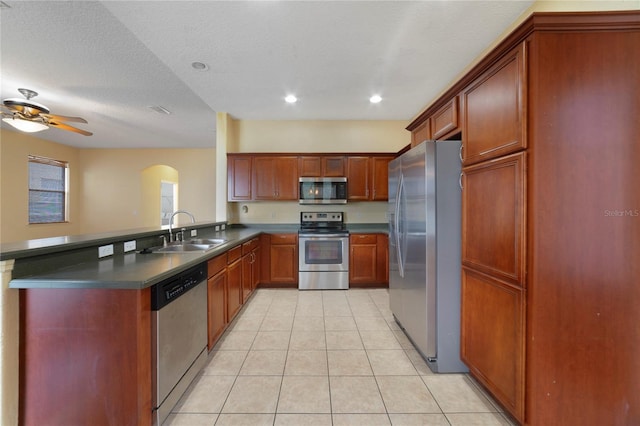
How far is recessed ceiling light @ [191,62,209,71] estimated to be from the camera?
103 inches

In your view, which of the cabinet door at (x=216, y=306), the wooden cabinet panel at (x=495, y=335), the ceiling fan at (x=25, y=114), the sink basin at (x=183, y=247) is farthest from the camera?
the ceiling fan at (x=25, y=114)

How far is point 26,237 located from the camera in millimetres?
5523

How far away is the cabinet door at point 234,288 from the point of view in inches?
100

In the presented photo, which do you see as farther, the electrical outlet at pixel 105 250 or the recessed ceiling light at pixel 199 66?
the recessed ceiling light at pixel 199 66

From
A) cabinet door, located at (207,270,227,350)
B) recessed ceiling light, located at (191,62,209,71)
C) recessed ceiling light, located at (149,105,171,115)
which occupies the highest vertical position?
recessed ceiling light, located at (149,105,171,115)

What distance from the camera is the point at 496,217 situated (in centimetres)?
153

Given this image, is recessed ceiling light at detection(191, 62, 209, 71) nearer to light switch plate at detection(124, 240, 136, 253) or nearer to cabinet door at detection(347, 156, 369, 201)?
light switch plate at detection(124, 240, 136, 253)

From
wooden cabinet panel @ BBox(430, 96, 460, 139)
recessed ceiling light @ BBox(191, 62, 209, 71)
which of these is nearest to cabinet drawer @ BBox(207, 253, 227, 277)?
recessed ceiling light @ BBox(191, 62, 209, 71)

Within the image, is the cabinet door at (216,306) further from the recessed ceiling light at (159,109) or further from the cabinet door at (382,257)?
the recessed ceiling light at (159,109)

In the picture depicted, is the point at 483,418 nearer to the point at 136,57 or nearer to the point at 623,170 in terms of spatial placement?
the point at 623,170

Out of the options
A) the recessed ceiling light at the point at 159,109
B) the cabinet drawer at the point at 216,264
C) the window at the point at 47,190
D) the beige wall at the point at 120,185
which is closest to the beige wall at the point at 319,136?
the recessed ceiling light at the point at 159,109

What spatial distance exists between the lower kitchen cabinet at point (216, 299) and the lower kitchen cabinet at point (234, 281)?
106 millimetres

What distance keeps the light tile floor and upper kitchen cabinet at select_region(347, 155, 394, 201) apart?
199 cm

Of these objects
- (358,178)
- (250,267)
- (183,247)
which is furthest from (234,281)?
(358,178)
